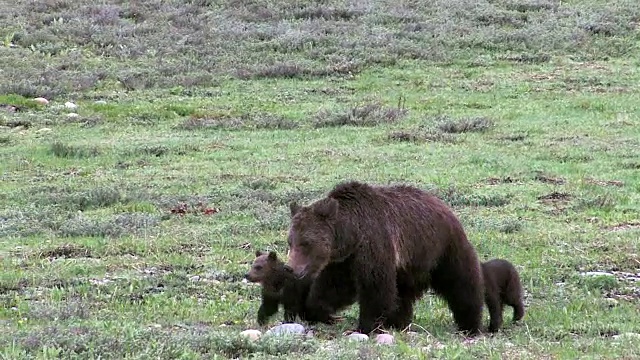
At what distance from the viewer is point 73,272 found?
9.75 meters

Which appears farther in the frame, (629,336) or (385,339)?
(629,336)

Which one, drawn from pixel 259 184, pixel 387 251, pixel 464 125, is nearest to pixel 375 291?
pixel 387 251

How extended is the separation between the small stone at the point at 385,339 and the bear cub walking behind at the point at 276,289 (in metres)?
1.14

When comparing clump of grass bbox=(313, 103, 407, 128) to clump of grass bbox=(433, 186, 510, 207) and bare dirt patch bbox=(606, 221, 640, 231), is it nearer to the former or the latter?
clump of grass bbox=(433, 186, 510, 207)

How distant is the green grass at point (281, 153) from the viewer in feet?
26.2

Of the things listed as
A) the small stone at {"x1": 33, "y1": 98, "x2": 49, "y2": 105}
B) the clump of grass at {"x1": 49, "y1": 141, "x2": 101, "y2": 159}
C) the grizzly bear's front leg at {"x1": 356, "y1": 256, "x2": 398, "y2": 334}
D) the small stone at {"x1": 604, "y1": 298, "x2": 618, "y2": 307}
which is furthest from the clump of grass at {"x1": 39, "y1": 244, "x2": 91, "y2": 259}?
the small stone at {"x1": 33, "y1": 98, "x2": 49, "y2": 105}

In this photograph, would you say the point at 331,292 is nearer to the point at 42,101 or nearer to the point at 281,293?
the point at 281,293

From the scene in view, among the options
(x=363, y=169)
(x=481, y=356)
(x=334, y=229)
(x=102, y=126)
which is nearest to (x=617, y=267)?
(x=334, y=229)

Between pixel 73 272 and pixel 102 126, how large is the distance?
33.4ft

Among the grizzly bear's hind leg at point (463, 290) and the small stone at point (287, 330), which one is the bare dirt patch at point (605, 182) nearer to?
the grizzly bear's hind leg at point (463, 290)

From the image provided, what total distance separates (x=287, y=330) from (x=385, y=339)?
64 cm

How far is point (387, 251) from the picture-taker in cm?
764

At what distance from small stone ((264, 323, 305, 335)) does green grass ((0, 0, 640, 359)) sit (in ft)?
0.53

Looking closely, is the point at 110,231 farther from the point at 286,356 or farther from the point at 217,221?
the point at 286,356
